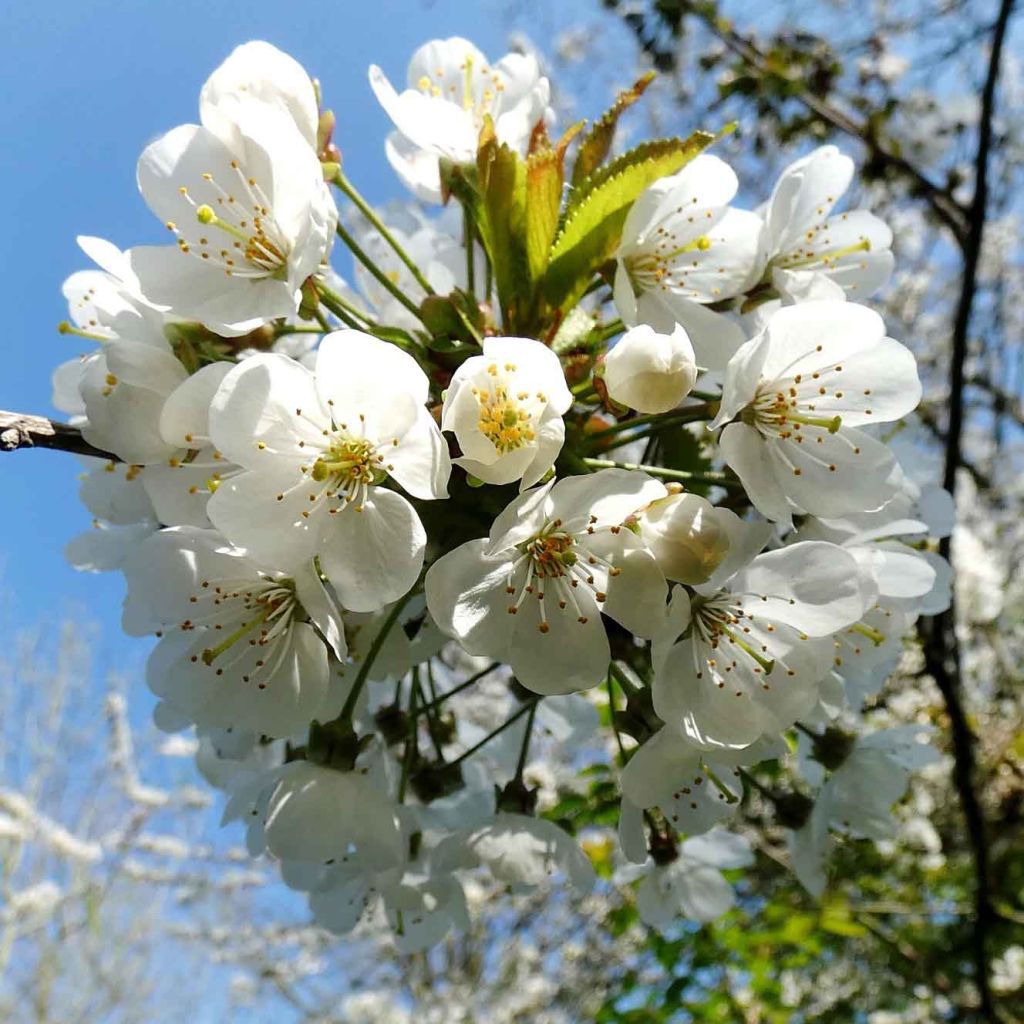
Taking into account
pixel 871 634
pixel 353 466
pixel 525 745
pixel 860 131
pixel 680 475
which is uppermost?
pixel 860 131

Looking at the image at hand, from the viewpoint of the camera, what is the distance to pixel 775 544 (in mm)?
1248

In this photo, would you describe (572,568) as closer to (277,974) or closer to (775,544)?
(775,544)

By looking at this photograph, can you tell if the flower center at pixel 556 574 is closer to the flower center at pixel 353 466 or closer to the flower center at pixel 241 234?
the flower center at pixel 353 466

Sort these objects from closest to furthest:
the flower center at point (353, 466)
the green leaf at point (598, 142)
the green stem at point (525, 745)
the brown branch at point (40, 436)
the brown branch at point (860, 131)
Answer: the brown branch at point (40, 436) < the flower center at point (353, 466) < the green leaf at point (598, 142) < the green stem at point (525, 745) < the brown branch at point (860, 131)

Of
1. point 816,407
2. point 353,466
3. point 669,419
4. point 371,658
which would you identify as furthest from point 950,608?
point 353,466

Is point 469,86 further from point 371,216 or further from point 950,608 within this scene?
point 950,608

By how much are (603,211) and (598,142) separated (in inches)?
6.5

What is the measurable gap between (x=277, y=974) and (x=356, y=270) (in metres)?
7.36

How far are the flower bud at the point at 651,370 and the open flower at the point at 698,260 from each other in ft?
0.77

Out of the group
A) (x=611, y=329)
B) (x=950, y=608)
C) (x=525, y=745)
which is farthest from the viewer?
(x=950, y=608)

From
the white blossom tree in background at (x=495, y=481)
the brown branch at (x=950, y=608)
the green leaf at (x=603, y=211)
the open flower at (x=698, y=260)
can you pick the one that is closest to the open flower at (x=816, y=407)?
the white blossom tree in background at (x=495, y=481)

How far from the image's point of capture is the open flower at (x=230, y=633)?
1024mm

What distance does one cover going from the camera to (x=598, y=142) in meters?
1.24

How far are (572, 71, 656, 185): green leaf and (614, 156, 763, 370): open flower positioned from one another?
115 millimetres
